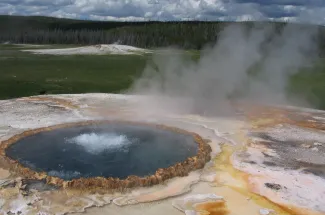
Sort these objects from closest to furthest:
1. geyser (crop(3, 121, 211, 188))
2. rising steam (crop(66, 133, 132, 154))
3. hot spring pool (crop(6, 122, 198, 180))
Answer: geyser (crop(3, 121, 211, 188)) < hot spring pool (crop(6, 122, 198, 180)) < rising steam (crop(66, 133, 132, 154))

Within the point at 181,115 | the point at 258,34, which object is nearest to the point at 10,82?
the point at 181,115

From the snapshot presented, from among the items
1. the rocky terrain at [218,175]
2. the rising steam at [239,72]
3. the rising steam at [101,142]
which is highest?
the rising steam at [239,72]

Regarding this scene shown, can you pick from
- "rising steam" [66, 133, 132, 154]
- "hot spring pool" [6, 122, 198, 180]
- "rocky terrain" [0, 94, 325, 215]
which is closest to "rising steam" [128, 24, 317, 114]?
"rocky terrain" [0, 94, 325, 215]

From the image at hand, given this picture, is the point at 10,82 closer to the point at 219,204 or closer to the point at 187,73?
the point at 187,73

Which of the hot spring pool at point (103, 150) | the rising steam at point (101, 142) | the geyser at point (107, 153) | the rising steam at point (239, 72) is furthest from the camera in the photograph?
the rising steam at point (239, 72)

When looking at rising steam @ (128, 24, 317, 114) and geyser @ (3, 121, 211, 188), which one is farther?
rising steam @ (128, 24, 317, 114)

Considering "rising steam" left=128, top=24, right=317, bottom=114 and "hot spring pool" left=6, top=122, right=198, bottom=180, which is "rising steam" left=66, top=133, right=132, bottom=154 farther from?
"rising steam" left=128, top=24, right=317, bottom=114

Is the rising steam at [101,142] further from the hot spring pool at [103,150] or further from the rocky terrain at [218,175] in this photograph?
the rocky terrain at [218,175]

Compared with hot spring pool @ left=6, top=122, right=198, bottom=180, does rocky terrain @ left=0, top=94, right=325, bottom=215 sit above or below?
above

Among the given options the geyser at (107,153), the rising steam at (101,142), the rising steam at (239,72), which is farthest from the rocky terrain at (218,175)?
the rising steam at (239,72)
